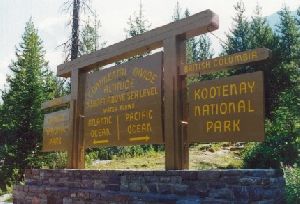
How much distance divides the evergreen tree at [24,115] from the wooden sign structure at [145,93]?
32.5ft

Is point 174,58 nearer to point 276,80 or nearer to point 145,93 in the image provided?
point 145,93

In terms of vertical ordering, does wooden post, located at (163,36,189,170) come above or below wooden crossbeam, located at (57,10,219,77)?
below

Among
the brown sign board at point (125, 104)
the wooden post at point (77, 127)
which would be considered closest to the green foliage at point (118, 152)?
the wooden post at point (77, 127)

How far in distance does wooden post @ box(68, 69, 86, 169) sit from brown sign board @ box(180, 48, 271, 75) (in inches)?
118

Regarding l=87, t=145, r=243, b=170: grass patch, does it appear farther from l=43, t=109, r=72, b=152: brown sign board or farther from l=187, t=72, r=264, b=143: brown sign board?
l=187, t=72, r=264, b=143: brown sign board

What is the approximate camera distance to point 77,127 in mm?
8781

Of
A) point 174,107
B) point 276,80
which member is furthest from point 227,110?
point 276,80

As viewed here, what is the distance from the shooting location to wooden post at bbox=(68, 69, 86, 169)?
8727mm

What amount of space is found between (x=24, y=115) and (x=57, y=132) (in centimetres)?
963

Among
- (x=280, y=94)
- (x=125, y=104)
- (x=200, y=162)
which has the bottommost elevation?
(x=200, y=162)

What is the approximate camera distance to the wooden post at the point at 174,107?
6.46 meters

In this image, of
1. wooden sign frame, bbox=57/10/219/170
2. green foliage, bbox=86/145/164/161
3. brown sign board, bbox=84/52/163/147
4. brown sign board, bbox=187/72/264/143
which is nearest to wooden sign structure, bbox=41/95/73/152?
brown sign board, bbox=84/52/163/147

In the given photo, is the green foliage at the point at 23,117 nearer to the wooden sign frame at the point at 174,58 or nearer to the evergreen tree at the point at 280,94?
the evergreen tree at the point at 280,94

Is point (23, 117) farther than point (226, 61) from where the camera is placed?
Yes
